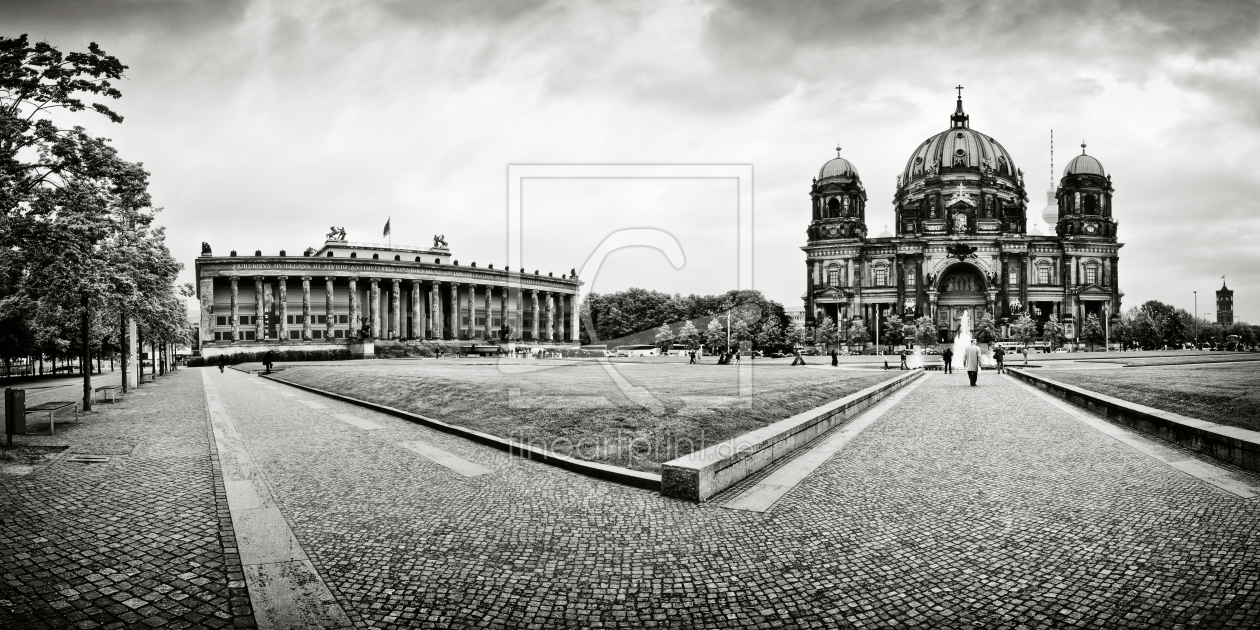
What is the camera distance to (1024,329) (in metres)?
103

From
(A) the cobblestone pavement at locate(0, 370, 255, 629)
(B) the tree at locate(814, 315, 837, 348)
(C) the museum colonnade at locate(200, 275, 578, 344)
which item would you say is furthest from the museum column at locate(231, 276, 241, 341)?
(A) the cobblestone pavement at locate(0, 370, 255, 629)

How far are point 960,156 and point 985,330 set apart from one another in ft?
119

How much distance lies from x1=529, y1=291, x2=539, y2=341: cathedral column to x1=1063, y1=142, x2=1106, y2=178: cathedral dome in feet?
329

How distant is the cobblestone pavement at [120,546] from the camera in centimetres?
579

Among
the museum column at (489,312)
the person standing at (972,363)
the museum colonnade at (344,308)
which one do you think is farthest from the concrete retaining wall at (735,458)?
the museum column at (489,312)

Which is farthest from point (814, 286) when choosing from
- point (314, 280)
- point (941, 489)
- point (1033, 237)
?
point (941, 489)

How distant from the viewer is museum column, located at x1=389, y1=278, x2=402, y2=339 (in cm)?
10657

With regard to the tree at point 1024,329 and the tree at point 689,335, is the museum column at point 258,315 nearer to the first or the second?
the tree at point 689,335

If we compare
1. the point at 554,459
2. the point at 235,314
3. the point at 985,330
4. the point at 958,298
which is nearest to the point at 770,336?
the point at 985,330

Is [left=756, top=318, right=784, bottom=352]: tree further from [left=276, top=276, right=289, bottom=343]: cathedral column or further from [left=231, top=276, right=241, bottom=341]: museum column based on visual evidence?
[left=231, top=276, right=241, bottom=341]: museum column

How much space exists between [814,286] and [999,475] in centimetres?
11813

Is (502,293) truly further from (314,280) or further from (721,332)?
(721,332)

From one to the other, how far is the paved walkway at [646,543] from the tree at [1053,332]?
107403mm

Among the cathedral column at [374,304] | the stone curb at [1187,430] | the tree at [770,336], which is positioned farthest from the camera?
the cathedral column at [374,304]
